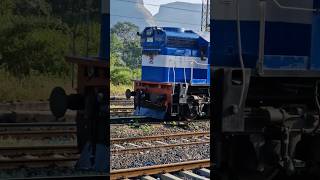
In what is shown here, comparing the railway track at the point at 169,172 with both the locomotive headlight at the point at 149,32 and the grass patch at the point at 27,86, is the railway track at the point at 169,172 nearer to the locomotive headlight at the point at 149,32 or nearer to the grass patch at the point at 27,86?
the grass patch at the point at 27,86

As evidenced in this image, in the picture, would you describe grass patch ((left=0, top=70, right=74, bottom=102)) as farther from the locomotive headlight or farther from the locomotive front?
the locomotive headlight

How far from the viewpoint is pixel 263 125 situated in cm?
416

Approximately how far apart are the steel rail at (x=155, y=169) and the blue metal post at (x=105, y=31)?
2.68 m

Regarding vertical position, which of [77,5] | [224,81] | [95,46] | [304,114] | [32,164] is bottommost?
[32,164]

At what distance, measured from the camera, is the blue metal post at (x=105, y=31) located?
3330 mm

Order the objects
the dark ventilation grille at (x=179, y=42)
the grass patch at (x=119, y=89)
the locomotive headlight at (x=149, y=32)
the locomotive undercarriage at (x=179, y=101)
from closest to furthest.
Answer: the dark ventilation grille at (x=179, y=42)
the locomotive undercarriage at (x=179, y=101)
the locomotive headlight at (x=149, y=32)
the grass patch at (x=119, y=89)

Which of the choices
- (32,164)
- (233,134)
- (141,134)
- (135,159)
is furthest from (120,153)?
(32,164)

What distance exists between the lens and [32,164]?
3.29 meters

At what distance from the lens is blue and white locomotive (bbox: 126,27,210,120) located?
13.5 metres

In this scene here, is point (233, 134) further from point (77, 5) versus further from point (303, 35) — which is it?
point (77, 5)

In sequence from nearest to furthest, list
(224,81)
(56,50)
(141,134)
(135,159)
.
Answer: (56,50) < (224,81) < (135,159) < (141,134)

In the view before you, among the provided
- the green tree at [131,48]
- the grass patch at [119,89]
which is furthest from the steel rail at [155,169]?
the grass patch at [119,89]

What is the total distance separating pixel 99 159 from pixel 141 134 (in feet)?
22.4

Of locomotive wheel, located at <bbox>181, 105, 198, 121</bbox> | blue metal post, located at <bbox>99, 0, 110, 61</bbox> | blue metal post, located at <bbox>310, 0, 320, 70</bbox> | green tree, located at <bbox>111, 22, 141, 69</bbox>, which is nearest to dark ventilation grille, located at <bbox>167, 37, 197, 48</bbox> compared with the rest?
green tree, located at <bbox>111, 22, 141, 69</bbox>
